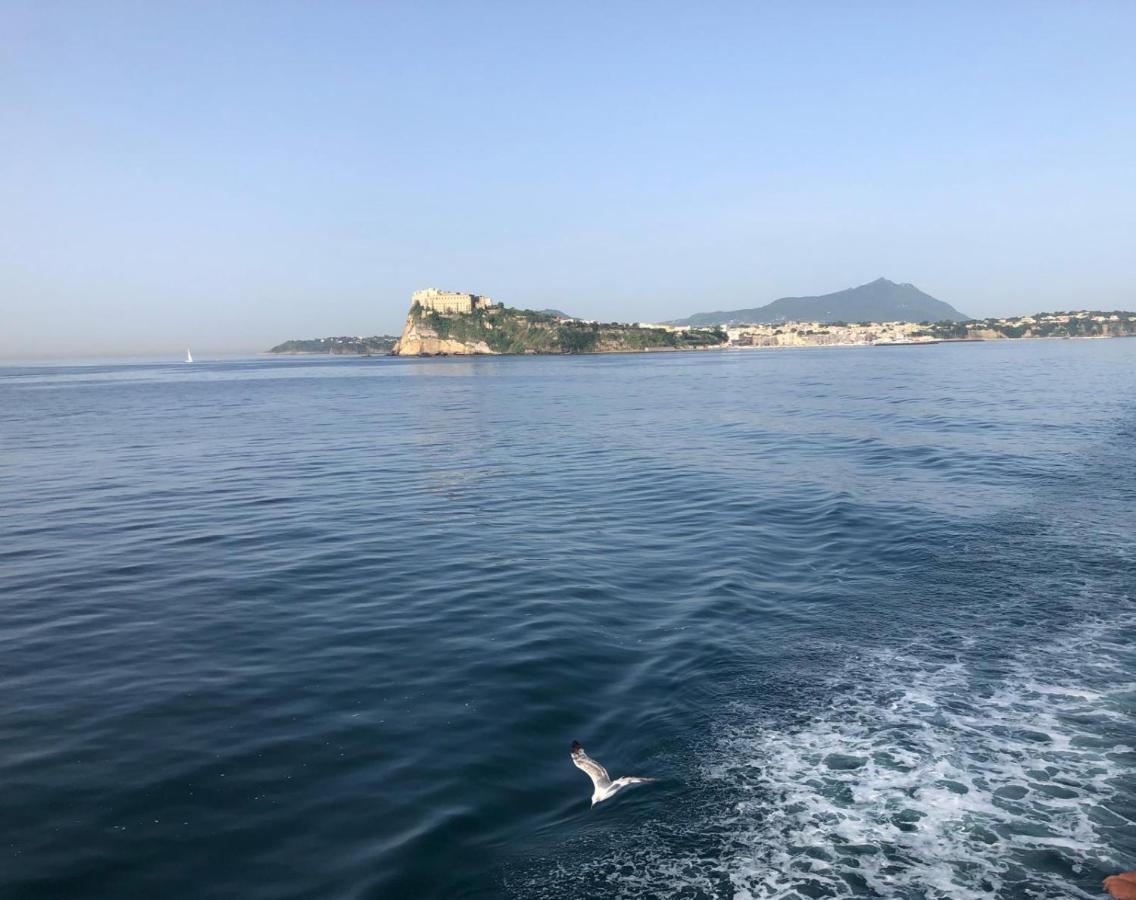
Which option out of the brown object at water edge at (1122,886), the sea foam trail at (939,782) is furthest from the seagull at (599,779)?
the brown object at water edge at (1122,886)

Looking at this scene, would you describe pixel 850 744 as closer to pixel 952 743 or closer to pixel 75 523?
pixel 952 743

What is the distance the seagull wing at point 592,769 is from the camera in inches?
310

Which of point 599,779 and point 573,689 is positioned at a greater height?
point 599,779

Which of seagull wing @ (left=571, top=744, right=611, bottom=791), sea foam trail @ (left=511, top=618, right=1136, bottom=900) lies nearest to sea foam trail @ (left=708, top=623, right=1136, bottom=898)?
sea foam trail @ (left=511, top=618, right=1136, bottom=900)

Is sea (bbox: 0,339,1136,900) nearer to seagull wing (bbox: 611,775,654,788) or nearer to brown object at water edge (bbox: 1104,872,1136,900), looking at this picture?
seagull wing (bbox: 611,775,654,788)

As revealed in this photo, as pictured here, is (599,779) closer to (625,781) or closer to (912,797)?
(625,781)

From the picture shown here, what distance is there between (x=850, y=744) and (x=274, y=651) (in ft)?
28.0

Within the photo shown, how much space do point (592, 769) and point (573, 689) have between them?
2.47 m

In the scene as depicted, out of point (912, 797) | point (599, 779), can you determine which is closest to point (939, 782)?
point (912, 797)

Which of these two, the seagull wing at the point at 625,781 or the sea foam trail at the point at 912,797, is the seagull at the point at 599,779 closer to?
the seagull wing at the point at 625,781

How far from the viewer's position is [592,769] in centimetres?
801

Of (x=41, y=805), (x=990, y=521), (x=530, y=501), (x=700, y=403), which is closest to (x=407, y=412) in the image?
(x=700, y=403)

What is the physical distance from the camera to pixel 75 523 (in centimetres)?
2138

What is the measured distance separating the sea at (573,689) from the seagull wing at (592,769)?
0.23 meters
